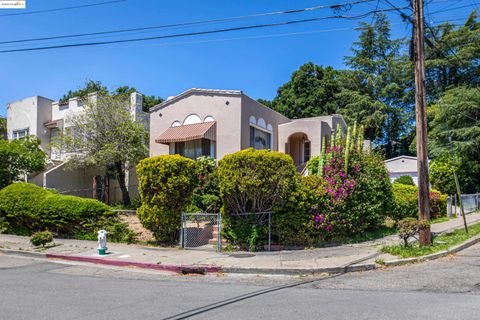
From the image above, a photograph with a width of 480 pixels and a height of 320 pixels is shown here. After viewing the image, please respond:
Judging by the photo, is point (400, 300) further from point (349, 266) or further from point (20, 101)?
point (20, 101)

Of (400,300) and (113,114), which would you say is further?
(113,114)

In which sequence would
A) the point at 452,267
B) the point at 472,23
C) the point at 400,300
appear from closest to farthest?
the point at 400,300, the point at 452,267, the point at 472,23

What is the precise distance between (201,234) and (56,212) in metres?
6.05

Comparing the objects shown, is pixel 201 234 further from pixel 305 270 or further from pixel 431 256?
pixel 431 256

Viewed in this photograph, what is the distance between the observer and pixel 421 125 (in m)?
12.1

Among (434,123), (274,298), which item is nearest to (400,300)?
(274,298)

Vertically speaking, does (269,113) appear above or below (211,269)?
above

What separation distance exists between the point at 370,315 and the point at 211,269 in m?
5.38

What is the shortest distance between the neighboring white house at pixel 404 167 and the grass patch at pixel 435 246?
15.7 meters

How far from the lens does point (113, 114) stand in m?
23.8

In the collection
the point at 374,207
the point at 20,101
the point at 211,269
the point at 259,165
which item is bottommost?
the point at 211,269

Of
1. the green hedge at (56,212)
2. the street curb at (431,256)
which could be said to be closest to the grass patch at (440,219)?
the street curb at (431,256)

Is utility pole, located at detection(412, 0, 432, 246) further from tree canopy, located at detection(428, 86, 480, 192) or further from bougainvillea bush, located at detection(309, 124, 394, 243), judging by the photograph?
tree canopy, located at detection(428, 86, 480, 192)

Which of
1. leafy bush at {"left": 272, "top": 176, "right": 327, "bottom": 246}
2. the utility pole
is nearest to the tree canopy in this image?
the utility pole
